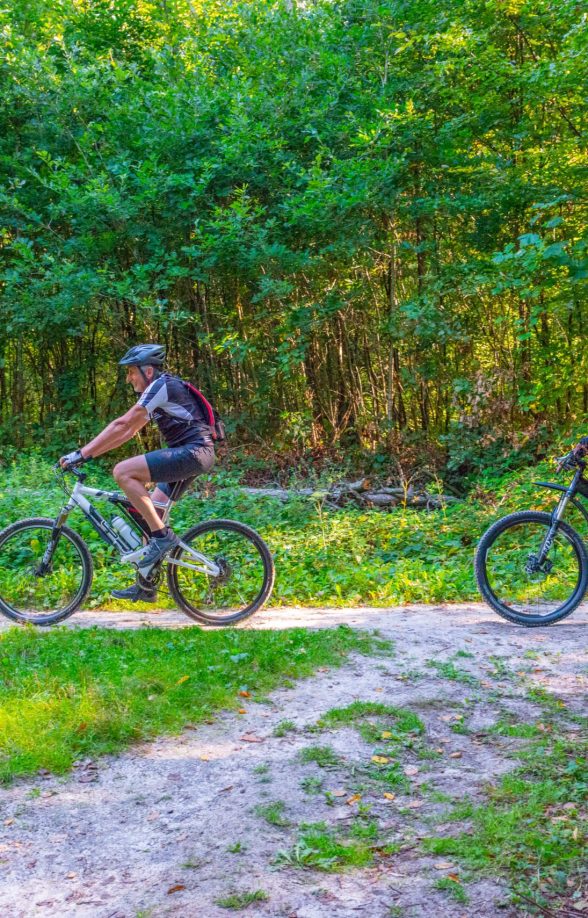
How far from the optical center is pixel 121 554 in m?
6.23

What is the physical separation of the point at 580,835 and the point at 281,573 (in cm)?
489

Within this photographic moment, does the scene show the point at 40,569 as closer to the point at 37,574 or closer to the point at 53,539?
the point at 37,574

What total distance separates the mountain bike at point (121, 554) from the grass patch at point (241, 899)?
3.43 metres

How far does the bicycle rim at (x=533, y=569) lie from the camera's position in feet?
20.7

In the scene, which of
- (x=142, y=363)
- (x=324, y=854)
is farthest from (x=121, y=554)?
(x=324, y=854)

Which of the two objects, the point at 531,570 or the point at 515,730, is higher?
the point at 531,570

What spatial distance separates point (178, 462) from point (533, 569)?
2.93m

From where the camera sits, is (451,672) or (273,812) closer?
(273,812)

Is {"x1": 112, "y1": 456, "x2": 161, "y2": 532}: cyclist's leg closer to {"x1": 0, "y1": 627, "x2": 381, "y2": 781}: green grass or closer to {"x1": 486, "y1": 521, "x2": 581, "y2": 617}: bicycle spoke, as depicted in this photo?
{"x1": 0, "y1": 627, "x2": 381, "y2": 781}: green grass

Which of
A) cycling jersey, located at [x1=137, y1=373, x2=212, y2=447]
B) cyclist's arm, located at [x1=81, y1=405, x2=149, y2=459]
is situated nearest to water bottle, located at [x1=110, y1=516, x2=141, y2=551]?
cyclist's arm, located at [x1=81, y1=405, x2=149, y2=459]

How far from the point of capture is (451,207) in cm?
1256

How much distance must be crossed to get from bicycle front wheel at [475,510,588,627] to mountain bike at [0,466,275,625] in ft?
5.80

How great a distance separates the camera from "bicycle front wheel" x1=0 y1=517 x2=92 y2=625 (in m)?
6.43

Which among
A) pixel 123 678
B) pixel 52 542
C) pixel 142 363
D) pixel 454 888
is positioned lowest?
pixel 454 888
